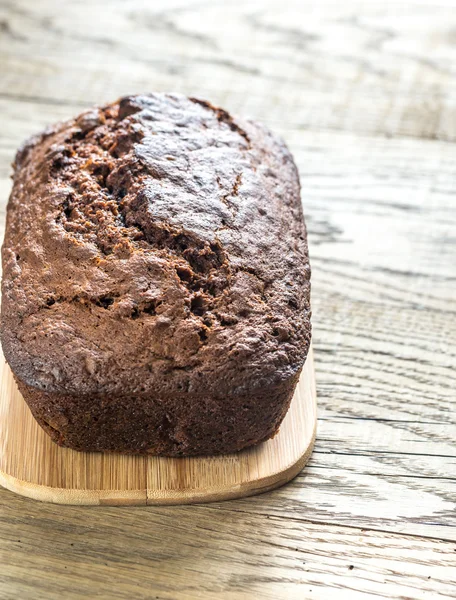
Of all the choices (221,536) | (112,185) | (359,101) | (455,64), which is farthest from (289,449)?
(455,64)

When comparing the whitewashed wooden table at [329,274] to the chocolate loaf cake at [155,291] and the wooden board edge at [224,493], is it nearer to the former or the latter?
the wooden board edge at [224,493]

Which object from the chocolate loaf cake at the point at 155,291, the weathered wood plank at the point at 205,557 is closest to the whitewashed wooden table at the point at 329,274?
the weathered wood plank at the point at 205,557

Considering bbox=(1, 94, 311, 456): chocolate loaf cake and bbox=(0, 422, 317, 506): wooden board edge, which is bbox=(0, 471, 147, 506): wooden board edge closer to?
bbox=(0, 422, 317, 506): wooden board edge

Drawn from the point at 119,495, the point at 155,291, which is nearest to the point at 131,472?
the point at 119,495

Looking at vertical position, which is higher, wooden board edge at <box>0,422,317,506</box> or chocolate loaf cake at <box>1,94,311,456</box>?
chocolate loaf cake at <box>1,94,311,456</box>

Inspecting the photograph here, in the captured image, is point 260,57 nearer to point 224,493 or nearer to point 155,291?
point 155,291

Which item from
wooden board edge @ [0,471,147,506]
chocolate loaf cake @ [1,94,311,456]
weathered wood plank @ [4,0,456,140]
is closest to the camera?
chocolate loaf cake @ [1,94,311,456]

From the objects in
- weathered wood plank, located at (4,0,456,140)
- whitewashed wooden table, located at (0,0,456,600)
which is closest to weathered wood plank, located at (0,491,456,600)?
whitewashed wooden table, located at (0,0,456,600)
